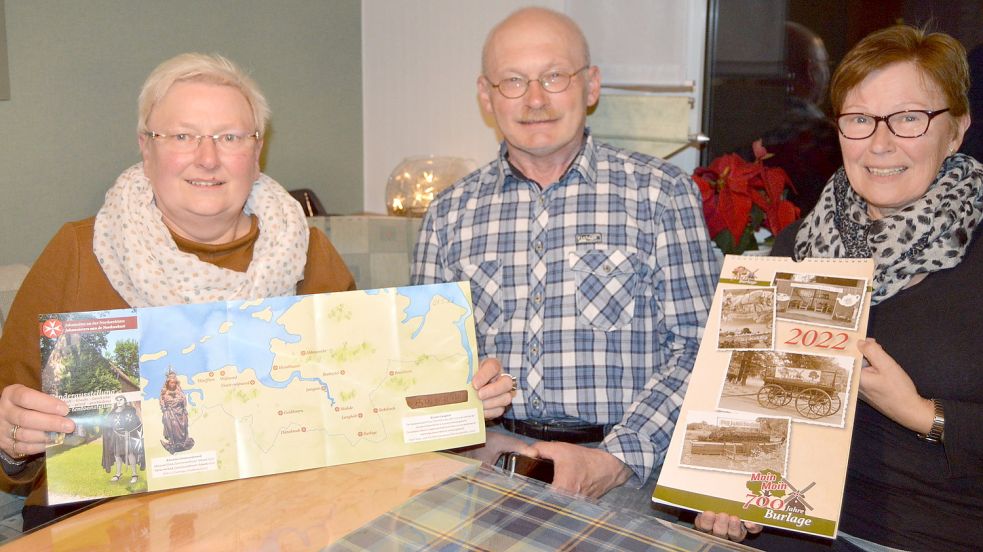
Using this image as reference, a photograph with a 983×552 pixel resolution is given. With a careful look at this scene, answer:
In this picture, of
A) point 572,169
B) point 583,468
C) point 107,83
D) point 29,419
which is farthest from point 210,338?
point 107,83

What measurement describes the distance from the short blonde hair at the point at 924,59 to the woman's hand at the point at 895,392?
0.53 metres

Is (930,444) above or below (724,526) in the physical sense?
above

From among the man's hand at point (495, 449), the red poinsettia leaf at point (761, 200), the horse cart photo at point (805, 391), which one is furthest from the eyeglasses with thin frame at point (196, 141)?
the red poinsettia leaf at point (761, 200)

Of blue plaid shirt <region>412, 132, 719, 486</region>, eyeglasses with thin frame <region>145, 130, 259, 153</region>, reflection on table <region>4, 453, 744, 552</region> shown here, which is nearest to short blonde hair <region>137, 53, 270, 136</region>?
eyeglasses with thin frame <region>145, 130, 259, 153</region>

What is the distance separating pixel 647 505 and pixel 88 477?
4.04ft

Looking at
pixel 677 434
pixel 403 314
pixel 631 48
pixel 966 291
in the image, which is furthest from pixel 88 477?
pixel 631 48

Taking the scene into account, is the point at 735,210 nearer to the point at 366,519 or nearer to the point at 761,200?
the point at 761,200

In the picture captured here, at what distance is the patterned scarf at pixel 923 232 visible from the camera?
153 centimetres

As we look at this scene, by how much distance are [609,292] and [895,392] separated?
0.74 metres

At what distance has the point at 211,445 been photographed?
1315mm

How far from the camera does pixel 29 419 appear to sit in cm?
128

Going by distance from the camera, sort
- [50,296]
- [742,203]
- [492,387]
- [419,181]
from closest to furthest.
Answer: [492,387], [50,296], [742,203], [419,181]

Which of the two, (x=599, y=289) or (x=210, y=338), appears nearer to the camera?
(x=210, y=338)

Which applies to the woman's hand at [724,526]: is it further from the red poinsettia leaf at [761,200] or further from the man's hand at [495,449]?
the red poinsettia leaf at [761,200]
